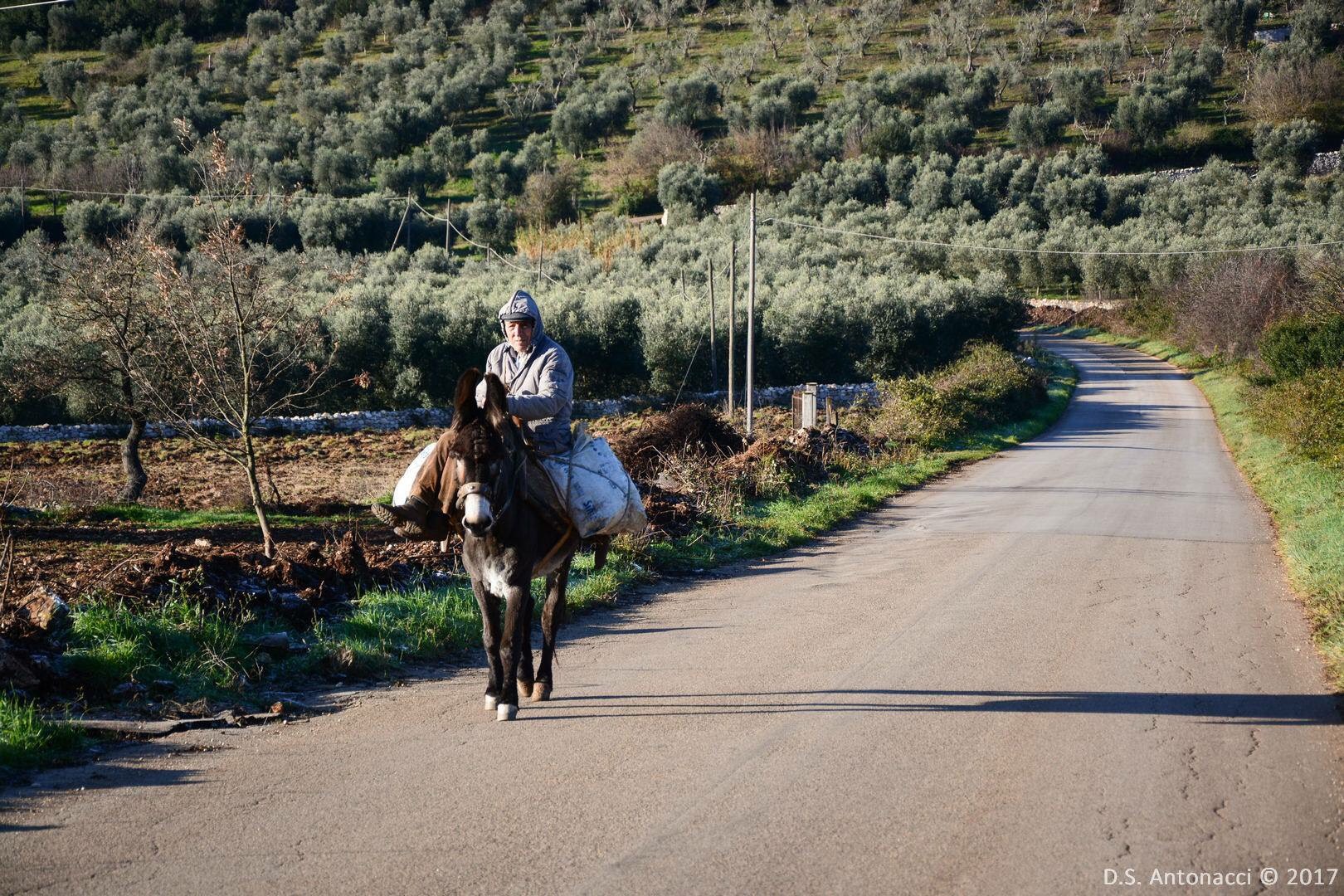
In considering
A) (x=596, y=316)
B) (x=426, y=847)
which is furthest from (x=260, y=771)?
(x=596, y=316)

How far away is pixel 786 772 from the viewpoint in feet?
19.3

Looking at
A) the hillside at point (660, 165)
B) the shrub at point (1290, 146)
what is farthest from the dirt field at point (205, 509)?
the shrub at point (1290, 146)

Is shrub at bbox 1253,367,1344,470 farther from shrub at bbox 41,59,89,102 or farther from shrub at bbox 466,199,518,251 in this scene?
Result: shrub at bbox 41,59,89,102

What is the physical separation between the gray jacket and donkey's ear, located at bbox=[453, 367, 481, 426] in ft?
0.91

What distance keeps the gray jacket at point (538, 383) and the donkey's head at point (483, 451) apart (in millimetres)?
269

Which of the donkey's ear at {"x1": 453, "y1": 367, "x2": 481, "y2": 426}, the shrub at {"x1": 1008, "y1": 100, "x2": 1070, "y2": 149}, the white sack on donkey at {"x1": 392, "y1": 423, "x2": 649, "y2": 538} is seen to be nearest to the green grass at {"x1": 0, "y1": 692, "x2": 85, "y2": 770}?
the white sack on donkey at {"x1": 392, "y1": 423, "x2": 649, "y2": 538}

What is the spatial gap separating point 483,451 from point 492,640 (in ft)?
4.42

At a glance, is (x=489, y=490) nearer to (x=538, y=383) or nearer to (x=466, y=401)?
(x=466, y=401)

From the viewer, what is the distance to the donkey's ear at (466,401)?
632 cm

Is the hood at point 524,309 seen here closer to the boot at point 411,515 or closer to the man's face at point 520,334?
the man's face at point 520,334

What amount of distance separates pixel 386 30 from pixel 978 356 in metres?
100

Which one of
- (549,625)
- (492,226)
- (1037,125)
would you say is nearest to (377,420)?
(549,625)

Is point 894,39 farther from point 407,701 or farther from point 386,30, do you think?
point 407,701

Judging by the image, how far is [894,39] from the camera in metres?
116
